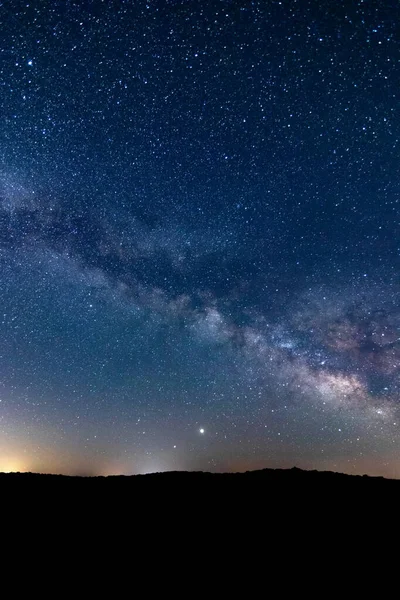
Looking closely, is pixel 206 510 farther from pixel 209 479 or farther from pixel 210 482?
pixel 209 479

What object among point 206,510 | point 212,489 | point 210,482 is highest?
point 210,482

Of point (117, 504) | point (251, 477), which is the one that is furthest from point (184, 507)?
point (251, 477)

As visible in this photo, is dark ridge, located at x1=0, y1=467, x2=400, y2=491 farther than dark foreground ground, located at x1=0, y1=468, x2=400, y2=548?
Yes

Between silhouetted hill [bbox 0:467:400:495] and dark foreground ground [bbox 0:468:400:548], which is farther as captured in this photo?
silhouetted hill [bbox 0:467:400:495]

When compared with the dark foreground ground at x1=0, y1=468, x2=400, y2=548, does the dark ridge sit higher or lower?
higher

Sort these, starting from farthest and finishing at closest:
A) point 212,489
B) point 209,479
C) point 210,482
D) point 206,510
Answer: point 209,479 < point 210,482 < point 212,489 < point 206,510

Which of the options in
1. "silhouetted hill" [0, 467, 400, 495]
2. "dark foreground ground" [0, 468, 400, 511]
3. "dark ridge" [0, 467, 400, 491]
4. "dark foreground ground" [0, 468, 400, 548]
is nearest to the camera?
"dark foreground ground" [0, 468, 400, 548]

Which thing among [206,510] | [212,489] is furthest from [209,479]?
[206,510]

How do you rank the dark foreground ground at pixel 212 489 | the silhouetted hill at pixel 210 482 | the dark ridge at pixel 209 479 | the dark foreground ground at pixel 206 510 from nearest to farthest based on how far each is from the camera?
the dark foreground ground at pixel 206 510, the dark foreground ground at pixel 212 489, the silhouetted hill at pixel 210 482, the dark ridge at pixel 209 479

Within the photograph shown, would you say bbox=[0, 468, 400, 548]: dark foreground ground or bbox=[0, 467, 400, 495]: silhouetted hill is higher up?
bbox=[0, 467, 400, 495]: silhouetted hill

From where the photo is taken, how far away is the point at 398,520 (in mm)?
8758

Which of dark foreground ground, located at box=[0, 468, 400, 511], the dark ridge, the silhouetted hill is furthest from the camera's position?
the dark ridge

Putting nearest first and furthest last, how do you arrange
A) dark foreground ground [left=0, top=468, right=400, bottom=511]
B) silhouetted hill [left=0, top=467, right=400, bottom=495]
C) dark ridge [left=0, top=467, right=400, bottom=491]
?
dark foreground ground [left=0, top=468, right=400, bottom=511] → silhouetted hill [left=0, top=467, right=400, bottom=495] → dark ridge [left=0, top=467, right=400, bottom=491]

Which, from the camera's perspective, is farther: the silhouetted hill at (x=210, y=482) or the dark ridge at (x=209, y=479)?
the dark ridge at (x=209, y=479)
